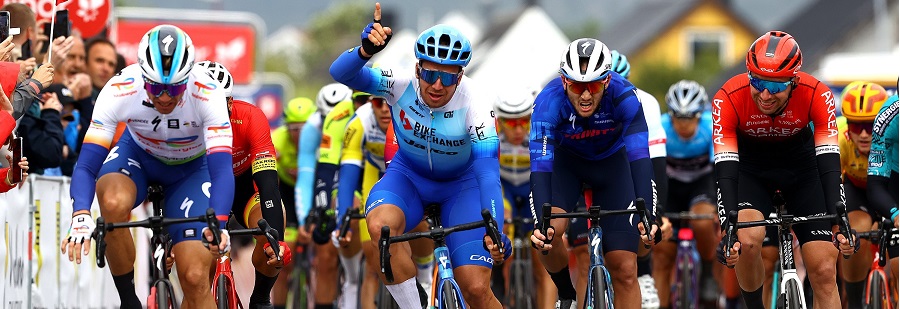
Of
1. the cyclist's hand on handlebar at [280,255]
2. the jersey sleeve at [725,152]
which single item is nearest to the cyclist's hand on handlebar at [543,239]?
the jersey sleeve at [725,152]

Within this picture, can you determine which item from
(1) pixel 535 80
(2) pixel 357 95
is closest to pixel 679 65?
(1) pixel 535 80

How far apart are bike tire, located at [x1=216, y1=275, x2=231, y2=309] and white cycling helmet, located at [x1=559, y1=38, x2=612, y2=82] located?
2.79 metres

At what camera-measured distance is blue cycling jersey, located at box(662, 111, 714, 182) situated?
1493 cm

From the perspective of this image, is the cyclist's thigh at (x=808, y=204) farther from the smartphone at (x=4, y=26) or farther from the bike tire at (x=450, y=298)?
the smartphone at (x=4, y=26)

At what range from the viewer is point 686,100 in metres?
14.7

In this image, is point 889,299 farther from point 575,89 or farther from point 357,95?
point 357,95

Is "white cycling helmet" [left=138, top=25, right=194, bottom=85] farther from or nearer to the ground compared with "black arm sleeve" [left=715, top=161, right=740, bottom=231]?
farther from the ground

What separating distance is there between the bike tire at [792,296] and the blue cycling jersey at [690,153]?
4.95 meters

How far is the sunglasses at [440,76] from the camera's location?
375 inches

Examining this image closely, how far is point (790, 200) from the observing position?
10742mm

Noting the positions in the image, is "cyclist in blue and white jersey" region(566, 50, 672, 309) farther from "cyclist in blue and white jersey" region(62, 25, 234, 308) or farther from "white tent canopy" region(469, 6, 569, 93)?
"white tent canopy" region(469, 6, 569, 93)

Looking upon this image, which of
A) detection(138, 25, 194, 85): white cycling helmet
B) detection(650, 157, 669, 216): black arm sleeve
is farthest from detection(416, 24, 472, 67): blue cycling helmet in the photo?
detection(650, 157, 669, 216): black arm sleeve

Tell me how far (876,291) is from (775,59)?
2.57 m

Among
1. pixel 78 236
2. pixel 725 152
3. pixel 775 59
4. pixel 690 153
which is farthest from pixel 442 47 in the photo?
pixel 690 153
